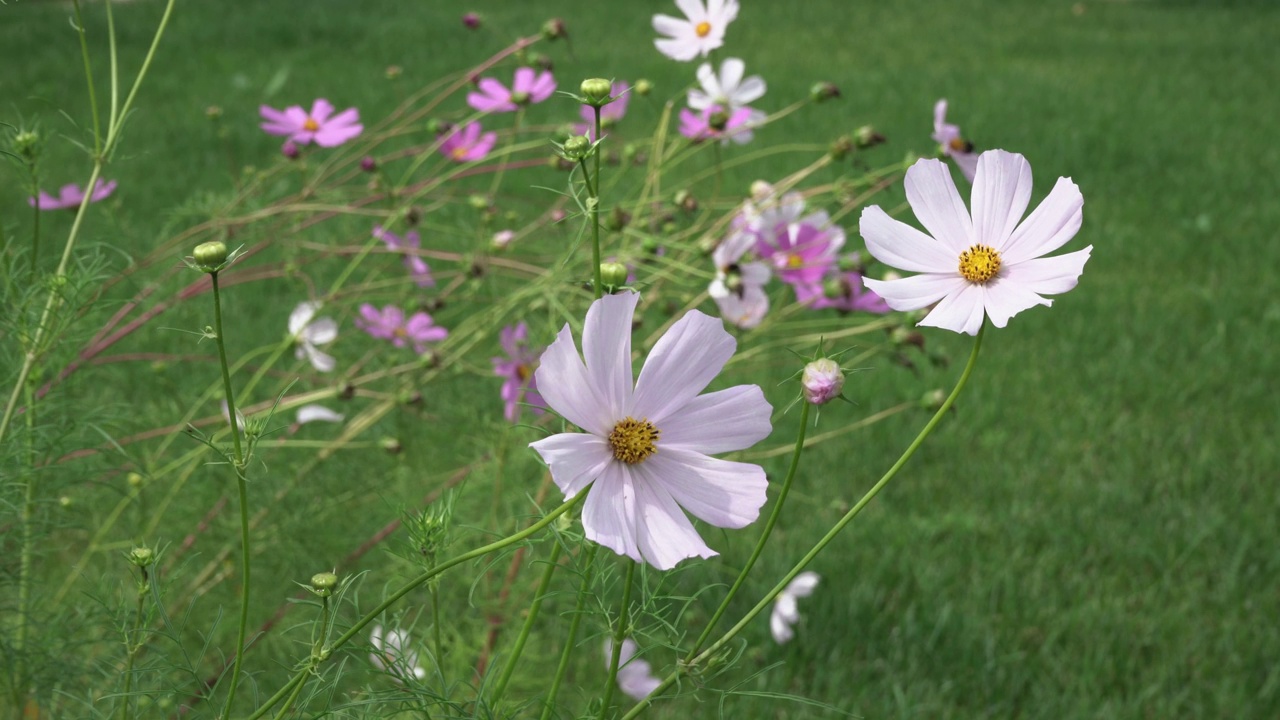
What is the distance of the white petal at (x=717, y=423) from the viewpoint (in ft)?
1.88

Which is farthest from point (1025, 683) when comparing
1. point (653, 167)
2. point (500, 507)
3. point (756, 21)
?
point (756, 21)

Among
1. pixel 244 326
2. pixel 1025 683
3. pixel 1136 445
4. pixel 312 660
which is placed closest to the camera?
pixel 312 660

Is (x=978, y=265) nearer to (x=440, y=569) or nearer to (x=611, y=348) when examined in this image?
(x=611, y=348)

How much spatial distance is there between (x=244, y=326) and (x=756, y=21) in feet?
13.6

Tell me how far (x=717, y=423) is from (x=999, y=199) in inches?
7.7

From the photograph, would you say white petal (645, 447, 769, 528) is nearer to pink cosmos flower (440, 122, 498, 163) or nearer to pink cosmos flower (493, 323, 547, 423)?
pink cosmos flower (493, 323, 547, 423)

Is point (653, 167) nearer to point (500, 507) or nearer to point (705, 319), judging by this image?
point (500, 507)

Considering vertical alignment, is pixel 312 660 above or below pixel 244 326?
above

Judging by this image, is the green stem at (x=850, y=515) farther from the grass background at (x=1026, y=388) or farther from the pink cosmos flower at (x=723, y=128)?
the pink cosmos flower at (x=723, y=128)

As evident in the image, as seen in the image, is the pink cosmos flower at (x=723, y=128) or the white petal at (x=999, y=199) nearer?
the white petal at (x=999, y=199)

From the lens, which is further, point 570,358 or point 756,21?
point 756,21

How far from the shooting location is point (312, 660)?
Answer: 0.54m

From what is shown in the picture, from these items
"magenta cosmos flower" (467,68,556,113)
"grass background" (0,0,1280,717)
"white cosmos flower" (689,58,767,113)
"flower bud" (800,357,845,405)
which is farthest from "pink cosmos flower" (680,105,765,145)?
"flower bud" (800,357,845,405)

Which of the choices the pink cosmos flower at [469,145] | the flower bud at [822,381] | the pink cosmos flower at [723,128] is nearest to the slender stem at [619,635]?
the flower bud at [822,381]
